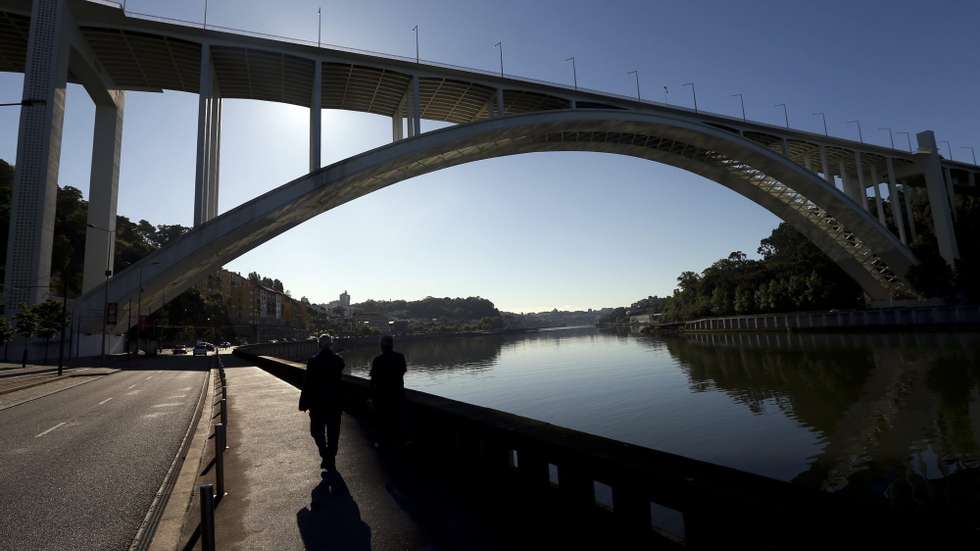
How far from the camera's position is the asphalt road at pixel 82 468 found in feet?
16.3

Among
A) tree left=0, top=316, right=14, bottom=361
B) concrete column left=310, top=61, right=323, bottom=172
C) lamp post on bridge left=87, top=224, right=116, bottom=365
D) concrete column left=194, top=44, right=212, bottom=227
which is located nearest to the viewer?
tree left=0, top=316, right=14, bottom=361

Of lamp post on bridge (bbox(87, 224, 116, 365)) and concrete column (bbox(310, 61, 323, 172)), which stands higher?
concrete column (bbox(310, 61, 323, 172))

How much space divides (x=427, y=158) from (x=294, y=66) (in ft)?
37.9

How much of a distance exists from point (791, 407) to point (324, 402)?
1747 centimetres

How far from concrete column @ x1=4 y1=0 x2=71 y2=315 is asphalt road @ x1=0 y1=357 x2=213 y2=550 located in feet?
76.1

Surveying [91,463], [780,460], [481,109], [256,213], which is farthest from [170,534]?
[481,109]

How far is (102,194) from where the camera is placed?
38.0m

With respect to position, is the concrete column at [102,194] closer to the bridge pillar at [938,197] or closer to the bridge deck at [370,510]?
the bridge deck at [370,510]

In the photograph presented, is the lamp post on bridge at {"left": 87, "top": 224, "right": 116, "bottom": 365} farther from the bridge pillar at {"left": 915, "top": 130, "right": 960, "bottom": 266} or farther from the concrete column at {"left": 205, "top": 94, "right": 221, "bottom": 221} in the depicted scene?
the bridge pillar at {"left": 915, "top": 130, "right": 960, "bottom": 266}

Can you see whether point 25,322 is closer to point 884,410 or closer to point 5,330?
point 5,330

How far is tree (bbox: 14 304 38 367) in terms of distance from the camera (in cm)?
2994

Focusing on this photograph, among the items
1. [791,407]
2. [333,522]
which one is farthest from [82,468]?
[791,407]

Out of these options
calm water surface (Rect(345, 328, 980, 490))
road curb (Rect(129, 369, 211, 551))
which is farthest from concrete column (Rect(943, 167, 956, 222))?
road curb (Rect(129, 369, 211, 551))

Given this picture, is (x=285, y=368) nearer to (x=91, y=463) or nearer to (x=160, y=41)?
(x=91, y=463)
